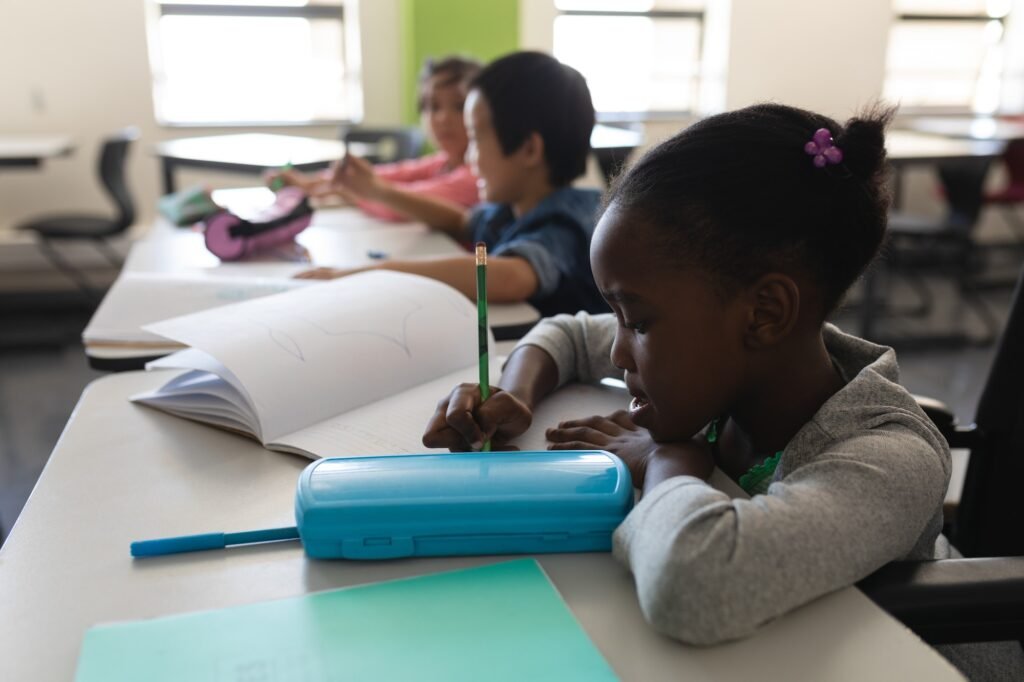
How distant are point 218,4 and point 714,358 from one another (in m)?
4.46

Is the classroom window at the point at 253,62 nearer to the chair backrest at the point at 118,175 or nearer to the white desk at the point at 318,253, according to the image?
the chair backrest at the point at 118,175

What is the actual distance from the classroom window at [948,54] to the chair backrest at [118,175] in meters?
4.37

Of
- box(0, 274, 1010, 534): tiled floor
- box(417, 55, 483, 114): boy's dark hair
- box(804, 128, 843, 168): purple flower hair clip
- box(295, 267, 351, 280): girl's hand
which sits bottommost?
box(0, 274, 1010, 534): tiled floor

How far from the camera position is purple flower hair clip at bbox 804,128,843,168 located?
70 centimetres

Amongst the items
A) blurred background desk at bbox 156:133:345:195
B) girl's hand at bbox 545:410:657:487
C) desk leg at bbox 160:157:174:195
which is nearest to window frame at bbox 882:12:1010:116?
blurred background desk at bbox 156:133:345:195

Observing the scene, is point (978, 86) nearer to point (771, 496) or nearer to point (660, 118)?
point (660, 118)

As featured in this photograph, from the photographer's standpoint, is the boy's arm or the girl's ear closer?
the girl's ear

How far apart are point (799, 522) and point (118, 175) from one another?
379cm

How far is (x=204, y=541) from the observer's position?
0.66 metres

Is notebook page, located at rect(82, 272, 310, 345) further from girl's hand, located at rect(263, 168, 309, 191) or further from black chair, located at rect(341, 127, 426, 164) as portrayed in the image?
black chair, located at rect(341, 127, 426, 164)

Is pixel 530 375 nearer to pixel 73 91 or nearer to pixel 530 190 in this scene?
pixel 530 190

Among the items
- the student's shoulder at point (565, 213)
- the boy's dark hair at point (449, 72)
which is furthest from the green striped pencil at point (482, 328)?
the boy's dark hair at point (449, 72)

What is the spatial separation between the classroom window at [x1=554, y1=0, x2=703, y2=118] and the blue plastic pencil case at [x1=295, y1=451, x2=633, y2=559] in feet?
15.7

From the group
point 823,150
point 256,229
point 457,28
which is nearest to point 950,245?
point 457,28
